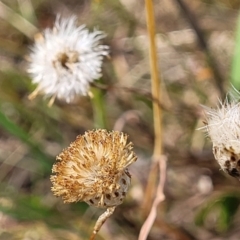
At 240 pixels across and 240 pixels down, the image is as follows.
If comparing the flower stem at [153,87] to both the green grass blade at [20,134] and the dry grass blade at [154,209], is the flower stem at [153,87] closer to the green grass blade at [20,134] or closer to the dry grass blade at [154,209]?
the dry grass blade at [154,209]

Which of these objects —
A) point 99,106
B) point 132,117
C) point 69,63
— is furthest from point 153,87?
point 132,117

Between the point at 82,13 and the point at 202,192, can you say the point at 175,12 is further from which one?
the point at 202,192

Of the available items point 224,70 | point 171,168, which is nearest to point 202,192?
point 171,168

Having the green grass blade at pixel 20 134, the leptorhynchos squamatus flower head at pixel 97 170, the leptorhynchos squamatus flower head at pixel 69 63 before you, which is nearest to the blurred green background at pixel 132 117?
the green grass blade at pixel 20 134

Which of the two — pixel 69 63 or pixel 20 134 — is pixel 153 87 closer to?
pixel 69 63

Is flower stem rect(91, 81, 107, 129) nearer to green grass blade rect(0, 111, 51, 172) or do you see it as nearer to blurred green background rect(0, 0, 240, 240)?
blurred green background rect(0, 0, 240, 240)

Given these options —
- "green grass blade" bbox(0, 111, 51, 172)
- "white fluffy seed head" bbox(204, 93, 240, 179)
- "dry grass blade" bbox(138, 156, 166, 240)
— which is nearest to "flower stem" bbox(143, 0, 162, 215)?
"dry grass blade" bbox(138, 156, 166, 240)
